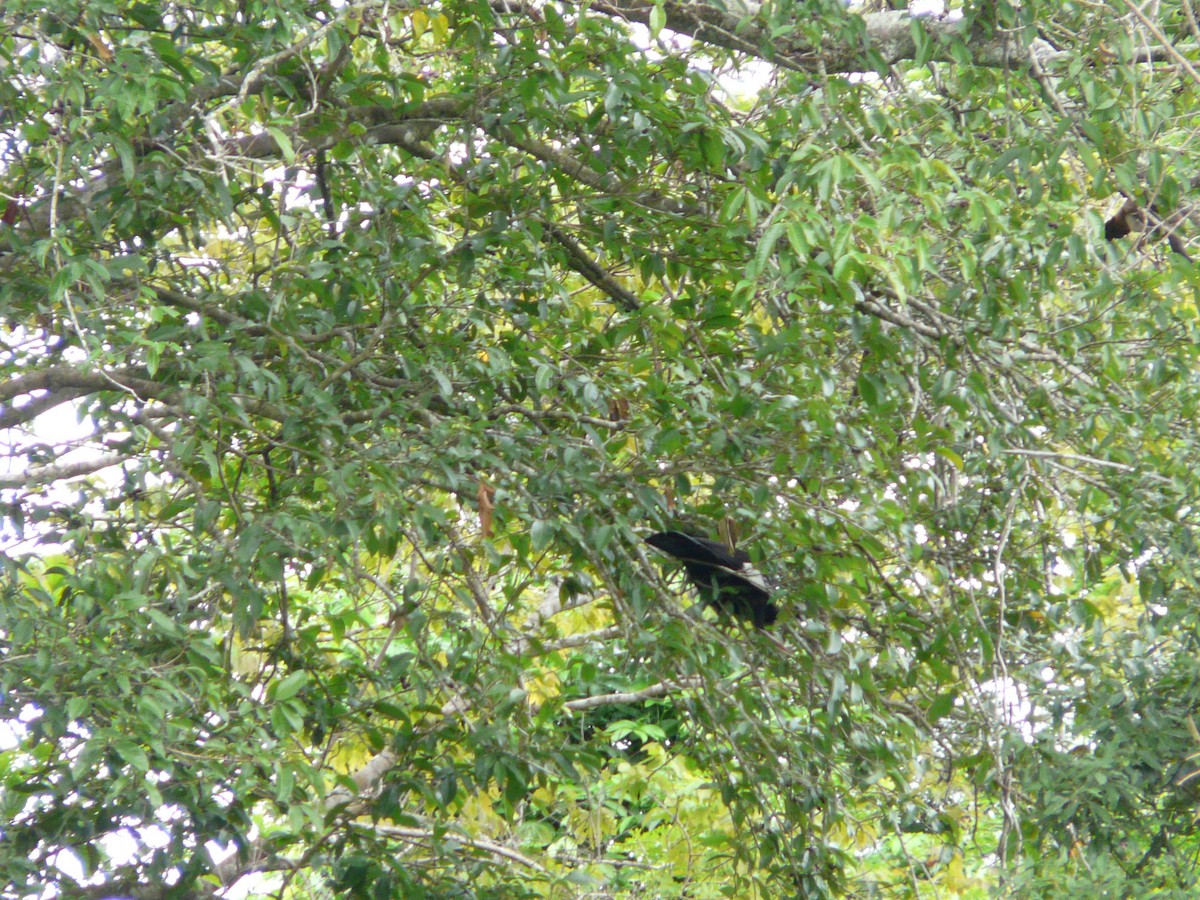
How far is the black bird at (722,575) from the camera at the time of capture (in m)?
2.49

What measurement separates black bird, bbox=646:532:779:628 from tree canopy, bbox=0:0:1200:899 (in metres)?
0.04

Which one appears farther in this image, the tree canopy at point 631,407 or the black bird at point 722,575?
the black bird at point 722,575

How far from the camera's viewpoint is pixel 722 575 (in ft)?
8.54

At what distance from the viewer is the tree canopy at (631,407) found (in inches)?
84.7

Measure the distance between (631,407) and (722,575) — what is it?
1.28 ft

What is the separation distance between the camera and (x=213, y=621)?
244 cm

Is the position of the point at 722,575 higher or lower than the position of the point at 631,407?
lower

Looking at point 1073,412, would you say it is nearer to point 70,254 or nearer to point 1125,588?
point 1125,588

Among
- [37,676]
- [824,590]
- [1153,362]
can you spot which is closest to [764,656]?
[824,590]

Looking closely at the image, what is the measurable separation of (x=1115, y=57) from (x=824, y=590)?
3.74 feet

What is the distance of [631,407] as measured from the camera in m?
2.64

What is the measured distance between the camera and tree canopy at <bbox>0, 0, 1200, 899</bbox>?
2152mm

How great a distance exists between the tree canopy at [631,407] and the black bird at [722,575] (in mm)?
42

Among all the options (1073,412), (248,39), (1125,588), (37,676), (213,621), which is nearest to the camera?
(37,676)
